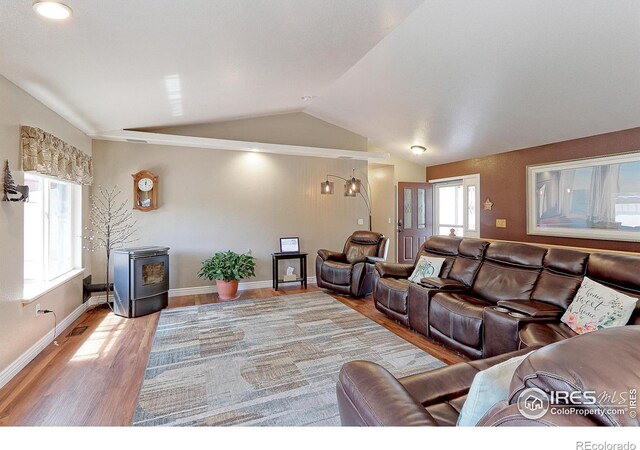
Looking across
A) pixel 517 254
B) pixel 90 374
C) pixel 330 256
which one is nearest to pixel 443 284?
pixel 517 254

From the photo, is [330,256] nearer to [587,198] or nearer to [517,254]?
[517,254]

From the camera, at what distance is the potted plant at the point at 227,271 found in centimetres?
457

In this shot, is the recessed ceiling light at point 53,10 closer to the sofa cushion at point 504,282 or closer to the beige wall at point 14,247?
the beige wall at point 14,247

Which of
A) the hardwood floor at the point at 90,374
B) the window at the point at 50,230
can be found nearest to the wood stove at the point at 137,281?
the hardwood floor at the point at 90,374

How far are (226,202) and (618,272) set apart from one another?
4.90 metres

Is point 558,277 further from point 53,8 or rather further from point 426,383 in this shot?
point 53,8

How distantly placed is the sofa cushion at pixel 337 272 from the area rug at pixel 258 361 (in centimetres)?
59

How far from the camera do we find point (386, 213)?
7.21 m

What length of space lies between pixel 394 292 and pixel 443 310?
2.43 ft

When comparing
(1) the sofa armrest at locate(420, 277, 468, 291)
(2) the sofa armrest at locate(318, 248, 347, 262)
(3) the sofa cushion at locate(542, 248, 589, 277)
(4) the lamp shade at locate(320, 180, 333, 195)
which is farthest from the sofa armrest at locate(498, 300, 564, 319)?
(4) the lamp shade at locate(320, 180, 333, 195)

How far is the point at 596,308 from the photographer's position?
2.21 meters

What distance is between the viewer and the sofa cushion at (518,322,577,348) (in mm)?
2090

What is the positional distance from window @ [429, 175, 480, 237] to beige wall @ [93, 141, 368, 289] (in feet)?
8.15

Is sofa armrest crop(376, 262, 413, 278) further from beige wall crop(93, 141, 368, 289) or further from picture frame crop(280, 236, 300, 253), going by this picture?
beige wall crop(93, 141, 368, 289)
